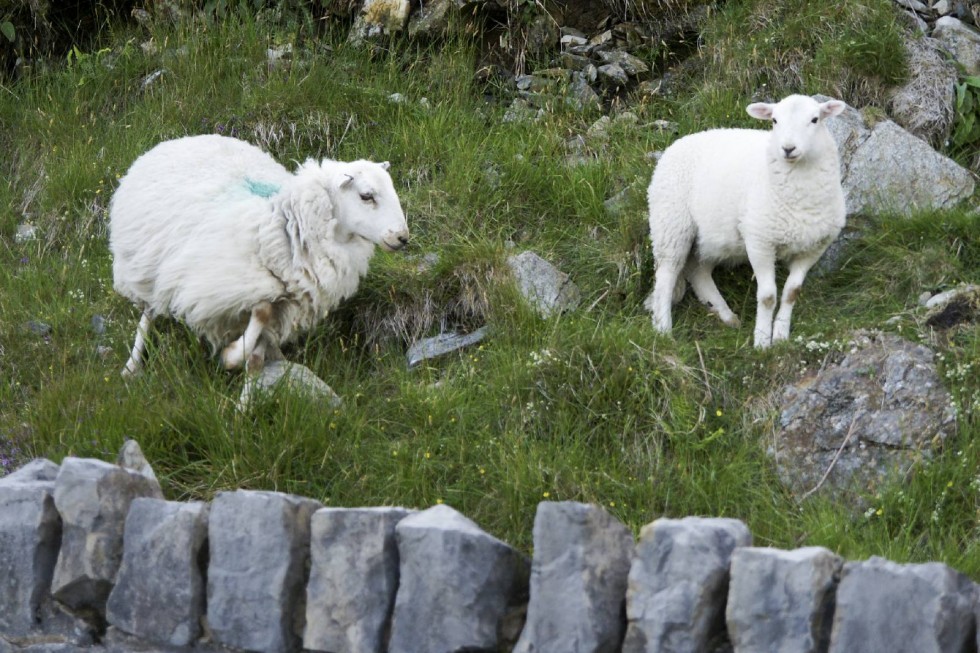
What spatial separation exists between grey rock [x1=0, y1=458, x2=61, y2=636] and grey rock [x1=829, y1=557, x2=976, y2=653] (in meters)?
2.58

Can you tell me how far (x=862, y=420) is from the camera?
5.19 meters

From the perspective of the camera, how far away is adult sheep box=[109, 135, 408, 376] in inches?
228

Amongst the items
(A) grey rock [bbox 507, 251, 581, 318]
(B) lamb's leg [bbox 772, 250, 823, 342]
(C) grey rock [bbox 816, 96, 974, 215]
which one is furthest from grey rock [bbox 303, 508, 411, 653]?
(C) grey rock [bbox 816, 96, 974, 215]

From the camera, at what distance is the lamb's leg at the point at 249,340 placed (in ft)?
18.8

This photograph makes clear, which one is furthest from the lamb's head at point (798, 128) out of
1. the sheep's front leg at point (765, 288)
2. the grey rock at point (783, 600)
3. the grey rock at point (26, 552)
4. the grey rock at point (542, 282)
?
the grey rock at point (26, 552)

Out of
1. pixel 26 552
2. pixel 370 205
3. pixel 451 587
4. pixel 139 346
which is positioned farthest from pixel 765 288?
pixel 26 552

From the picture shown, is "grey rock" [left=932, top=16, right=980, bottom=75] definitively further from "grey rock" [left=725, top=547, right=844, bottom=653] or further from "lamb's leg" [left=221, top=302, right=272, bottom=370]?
"grey rock" [left=725, top=547, right=844, bottom=653]

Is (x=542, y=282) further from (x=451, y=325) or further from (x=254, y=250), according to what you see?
(x=254, y=250)

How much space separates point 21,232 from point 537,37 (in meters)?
3.52

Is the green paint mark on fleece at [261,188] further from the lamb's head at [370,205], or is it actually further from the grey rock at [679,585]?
the grey rock at [679,585]

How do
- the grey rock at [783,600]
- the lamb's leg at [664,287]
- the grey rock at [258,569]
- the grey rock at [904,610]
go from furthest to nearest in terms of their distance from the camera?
the lamb's leg at [664,287]
the grey rock at [258,569]
the grey rock at [783,600]
the grey rock at [904,610]

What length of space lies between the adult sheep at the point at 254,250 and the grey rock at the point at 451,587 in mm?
2240

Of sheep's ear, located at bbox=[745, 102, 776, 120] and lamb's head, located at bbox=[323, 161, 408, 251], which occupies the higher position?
sheep's ear, located at bbox=[745, 102, 776, 120]

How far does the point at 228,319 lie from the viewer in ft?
19.3
